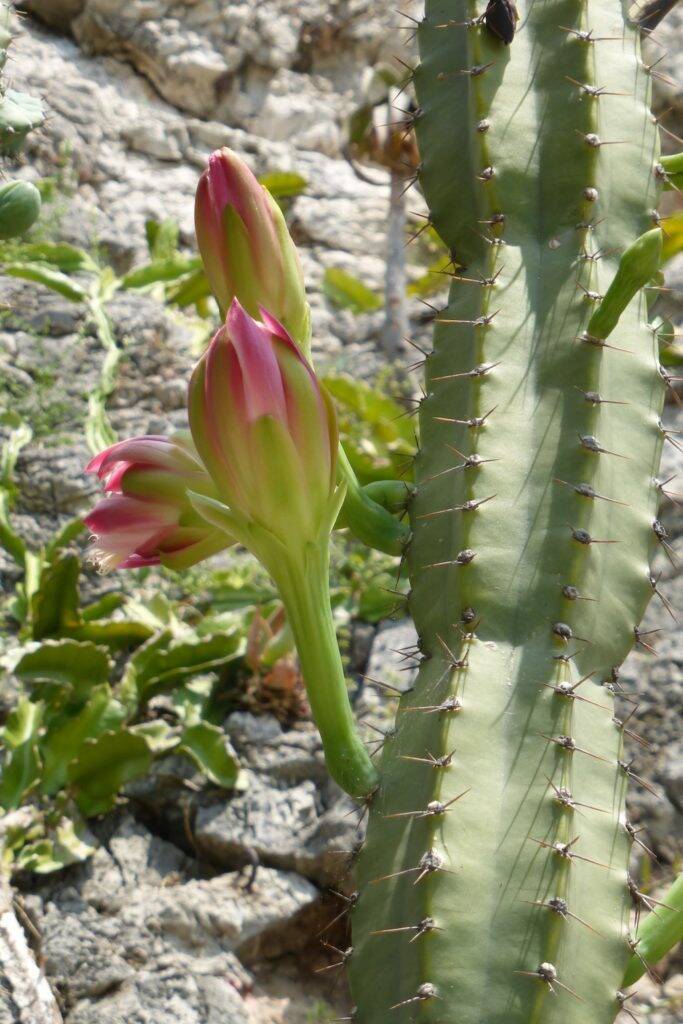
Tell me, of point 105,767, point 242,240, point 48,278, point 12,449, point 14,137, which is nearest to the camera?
point 242,240

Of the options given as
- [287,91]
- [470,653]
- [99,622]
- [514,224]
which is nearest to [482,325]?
[514,224]

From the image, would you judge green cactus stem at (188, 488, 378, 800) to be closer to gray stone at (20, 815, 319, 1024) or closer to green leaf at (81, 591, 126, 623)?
gray stone at (20, 815, 319, 1024)

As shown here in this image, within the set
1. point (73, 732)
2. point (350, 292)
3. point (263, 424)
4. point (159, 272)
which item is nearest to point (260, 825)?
point (73, 732)

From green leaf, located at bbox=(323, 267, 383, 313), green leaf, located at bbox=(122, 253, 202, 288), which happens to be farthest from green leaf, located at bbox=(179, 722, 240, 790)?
green leaf, located at bbox=(323, 267, 383, 313)

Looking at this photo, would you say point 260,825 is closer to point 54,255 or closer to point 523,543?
point 523,543

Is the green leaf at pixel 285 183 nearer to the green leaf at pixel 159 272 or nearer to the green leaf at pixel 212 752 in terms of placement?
the green leaf at pixel 159 272

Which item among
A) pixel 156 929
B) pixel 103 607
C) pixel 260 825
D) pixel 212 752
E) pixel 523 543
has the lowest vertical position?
pixel 156 929
